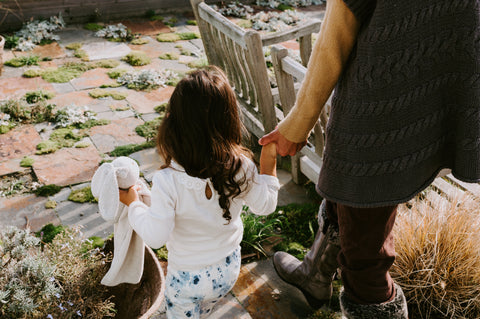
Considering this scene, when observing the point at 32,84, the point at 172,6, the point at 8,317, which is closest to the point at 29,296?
the point at 8,317

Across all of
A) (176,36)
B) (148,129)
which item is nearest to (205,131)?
(148,129)

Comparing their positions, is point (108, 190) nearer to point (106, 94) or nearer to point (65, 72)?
point (106, 94)

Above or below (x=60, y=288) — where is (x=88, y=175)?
below

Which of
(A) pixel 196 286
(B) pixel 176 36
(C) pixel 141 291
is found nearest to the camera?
(A) pixel 196 286

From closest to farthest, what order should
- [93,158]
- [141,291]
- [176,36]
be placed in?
1. [141,291]
2. [93,158]
3. [176,36]

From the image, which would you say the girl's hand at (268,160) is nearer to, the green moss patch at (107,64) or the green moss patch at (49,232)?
the green moss patch at (49,232)

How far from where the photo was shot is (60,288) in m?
2.27

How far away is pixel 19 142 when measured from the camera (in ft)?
13.8

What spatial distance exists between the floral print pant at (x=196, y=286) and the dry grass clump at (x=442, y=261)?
1.03m

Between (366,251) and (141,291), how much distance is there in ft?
3.83

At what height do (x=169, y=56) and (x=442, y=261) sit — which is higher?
(x=442, y=261)

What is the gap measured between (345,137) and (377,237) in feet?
1.38

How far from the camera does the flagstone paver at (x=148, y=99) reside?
4.87 m

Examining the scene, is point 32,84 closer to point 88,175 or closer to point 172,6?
point 88,175
